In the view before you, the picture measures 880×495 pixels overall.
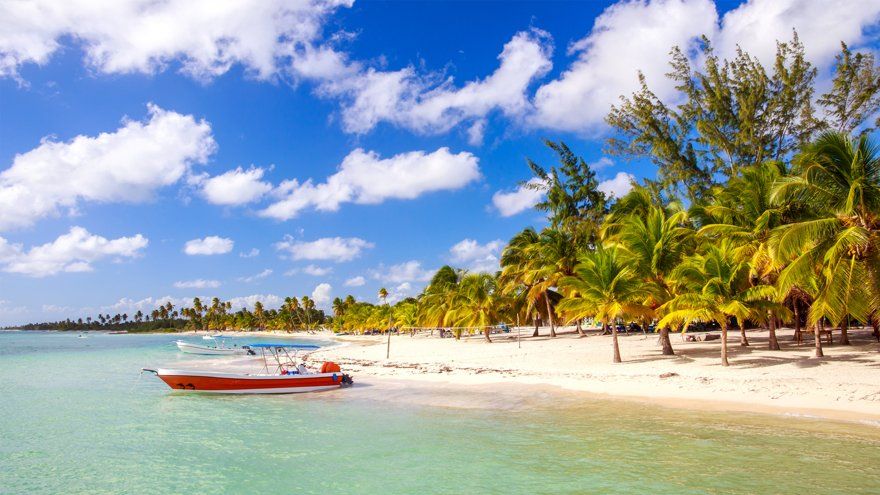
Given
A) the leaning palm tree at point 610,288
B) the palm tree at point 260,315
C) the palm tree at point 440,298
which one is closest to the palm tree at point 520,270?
the palm tree at point 440,298

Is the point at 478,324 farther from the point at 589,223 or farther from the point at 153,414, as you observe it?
the point at 153,414

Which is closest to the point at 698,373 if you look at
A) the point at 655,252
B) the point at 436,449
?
the point at 655,252

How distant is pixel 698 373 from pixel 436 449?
11.3 meters

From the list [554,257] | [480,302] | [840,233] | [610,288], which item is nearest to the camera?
[840,233]

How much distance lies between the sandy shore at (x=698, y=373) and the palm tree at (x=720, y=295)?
6.64 feet

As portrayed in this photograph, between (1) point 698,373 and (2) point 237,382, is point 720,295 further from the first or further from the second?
(2) point 237,382

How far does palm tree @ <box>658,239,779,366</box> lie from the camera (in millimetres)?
17875

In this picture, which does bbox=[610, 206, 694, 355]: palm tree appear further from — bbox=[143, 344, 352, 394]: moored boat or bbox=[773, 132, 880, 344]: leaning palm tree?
bbox=[143, 344, 352, 394]: moored boat

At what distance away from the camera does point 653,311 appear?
22547 mm

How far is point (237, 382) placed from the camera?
21000mm

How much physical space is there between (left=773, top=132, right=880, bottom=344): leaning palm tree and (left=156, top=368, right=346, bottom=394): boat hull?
17448mm

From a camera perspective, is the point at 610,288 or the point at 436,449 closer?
the point at 436,449

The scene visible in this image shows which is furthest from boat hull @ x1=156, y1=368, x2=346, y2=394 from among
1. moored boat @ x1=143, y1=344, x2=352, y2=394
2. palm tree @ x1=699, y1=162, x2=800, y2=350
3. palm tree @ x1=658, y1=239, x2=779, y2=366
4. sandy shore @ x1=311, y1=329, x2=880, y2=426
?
palm tree @ x1=699, y1=162, x2=800, y2=350

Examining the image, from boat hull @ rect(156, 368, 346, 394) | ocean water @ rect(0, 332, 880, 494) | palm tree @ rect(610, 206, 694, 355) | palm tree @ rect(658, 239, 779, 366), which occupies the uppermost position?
palm tree @ rect(610, 206, 694, 355)
